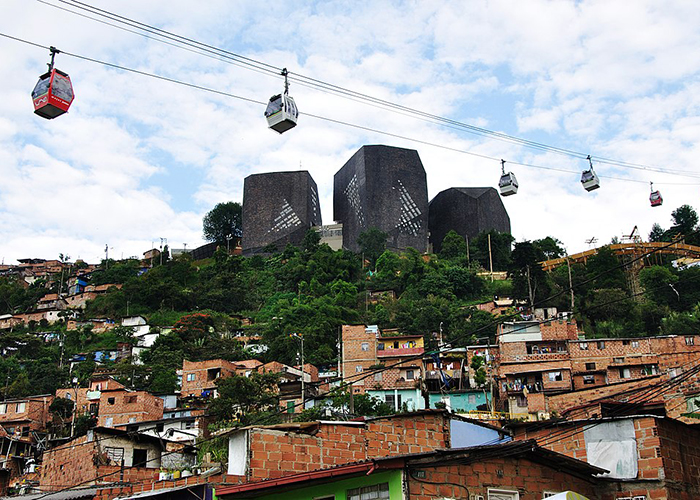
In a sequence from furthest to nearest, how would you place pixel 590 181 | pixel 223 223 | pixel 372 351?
pixel 223 223
pixel 372 351
pixel 590 181

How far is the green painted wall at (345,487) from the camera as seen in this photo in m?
9.39

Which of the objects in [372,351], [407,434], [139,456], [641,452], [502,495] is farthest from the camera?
[372,351]

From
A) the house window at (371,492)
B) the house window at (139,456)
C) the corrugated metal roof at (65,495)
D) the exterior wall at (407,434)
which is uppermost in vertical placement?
the exterior wall at (407,434)

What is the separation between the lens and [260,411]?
95.0 feet

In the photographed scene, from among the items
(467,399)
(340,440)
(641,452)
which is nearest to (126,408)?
(467,399)

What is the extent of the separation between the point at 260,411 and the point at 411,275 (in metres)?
34.8

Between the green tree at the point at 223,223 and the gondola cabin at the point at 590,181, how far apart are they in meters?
75.1

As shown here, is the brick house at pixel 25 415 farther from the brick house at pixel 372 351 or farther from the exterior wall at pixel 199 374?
the brick house at pixel 372 351

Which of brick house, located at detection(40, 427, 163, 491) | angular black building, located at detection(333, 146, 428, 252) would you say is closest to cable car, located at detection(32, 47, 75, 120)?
brick house, located at detection(40, 427, 163, 491)

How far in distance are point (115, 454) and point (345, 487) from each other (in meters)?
12.4

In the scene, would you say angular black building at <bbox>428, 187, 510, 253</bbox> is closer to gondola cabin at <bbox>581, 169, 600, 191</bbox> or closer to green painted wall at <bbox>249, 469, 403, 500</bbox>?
gondola cabin at <bbox>581, 169, 600, 191</bbox>

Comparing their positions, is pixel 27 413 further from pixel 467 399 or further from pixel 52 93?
pixel 52 93

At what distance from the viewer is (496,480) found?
10.2 metres

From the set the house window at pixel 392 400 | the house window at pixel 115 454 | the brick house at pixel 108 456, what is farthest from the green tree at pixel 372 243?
the house window at pixel 115 454
